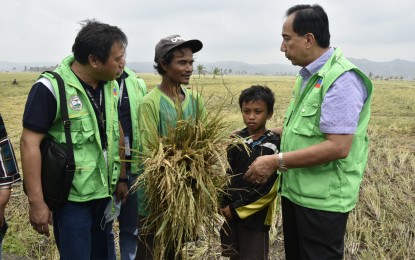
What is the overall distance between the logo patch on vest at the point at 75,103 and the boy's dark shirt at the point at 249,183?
100 cm

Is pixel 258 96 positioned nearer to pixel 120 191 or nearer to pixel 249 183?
pixel 249 183

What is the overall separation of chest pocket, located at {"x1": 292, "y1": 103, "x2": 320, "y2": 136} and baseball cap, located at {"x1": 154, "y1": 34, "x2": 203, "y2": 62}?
2.74 ft

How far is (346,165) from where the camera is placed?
2107 millimetres

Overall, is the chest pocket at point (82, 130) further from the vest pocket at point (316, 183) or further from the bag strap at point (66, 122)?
the vest pocket at point (316, 183)

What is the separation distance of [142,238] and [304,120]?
1278mm

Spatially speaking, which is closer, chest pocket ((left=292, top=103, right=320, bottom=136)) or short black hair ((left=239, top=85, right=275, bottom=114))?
chest pocket ((left=292, top=103, right=320, bottom=136))

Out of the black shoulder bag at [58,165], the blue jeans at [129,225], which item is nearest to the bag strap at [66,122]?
the black shoulder bag at [58,165]

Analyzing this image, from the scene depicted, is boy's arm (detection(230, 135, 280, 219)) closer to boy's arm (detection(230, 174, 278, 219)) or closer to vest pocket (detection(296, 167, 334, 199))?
boy's arm (detection(230, 174, 278, 219))

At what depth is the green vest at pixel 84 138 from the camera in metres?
2.06

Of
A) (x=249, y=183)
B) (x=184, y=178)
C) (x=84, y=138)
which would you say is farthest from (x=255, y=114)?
(x=84, y=138)

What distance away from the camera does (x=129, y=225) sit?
3.07 meters

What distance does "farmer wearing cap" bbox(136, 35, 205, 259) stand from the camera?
2.26 meters

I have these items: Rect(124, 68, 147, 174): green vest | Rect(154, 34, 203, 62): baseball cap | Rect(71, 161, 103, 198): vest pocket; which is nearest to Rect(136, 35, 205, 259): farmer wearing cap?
Rect(154, 34, 203, 62): baseball cap

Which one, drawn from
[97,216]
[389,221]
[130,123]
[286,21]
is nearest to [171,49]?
[286,21]
